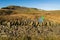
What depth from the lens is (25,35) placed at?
8.20m

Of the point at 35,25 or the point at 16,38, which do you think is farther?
the point at 35,25

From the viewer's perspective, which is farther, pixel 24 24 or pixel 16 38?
pixel 24 24

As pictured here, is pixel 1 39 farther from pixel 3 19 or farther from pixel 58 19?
pixel 58 19

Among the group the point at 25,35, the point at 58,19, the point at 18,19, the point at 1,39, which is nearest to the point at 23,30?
the point at 25,35

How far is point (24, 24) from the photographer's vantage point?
32.9 ft

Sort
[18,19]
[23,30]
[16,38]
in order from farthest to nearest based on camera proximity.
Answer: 1. [18,19]
2. [23,30]
3. [16,38]

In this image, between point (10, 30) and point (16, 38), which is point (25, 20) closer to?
point (10, 30)

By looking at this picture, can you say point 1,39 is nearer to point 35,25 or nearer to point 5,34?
point 5,34

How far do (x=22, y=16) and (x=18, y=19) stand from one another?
0.46 metres

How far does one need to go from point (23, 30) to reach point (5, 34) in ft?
2.95

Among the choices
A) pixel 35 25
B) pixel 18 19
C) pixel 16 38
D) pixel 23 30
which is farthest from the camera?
pixel 18 19

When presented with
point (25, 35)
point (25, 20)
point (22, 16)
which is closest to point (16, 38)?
point (25, 35)

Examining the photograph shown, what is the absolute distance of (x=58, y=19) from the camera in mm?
11102

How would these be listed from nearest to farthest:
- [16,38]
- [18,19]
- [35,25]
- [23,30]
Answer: [16,38]
[23,30]
[35,25]
[18,19]
